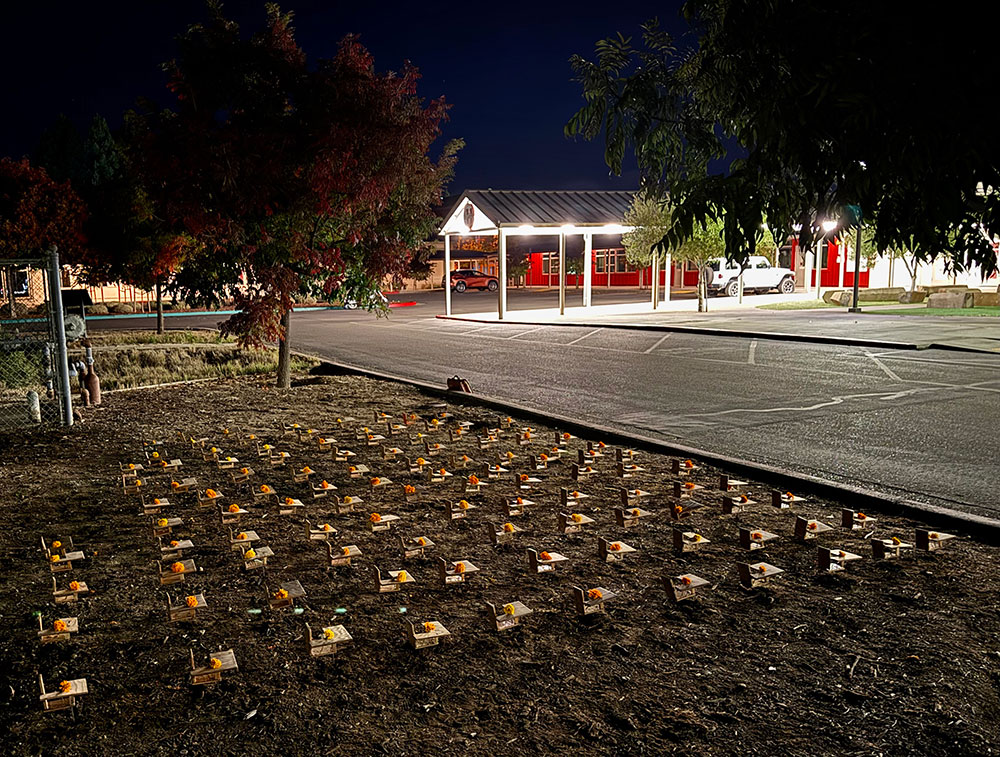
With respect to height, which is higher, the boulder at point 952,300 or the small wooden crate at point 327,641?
the boulder at point 952,300

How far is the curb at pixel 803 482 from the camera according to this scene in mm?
5035

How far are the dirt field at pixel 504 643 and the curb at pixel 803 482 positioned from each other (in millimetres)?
168

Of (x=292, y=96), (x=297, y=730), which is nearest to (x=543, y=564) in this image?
(x=297, y=730)

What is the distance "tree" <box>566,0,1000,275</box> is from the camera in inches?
102

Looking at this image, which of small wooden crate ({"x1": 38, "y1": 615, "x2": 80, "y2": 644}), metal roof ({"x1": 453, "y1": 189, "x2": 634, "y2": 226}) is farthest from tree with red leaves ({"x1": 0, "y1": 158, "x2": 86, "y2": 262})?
small wooden crate ({"x1": 38, "y1": 615, "x2": 80, "y2": 644})

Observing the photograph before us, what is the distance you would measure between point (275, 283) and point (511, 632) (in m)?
7.62

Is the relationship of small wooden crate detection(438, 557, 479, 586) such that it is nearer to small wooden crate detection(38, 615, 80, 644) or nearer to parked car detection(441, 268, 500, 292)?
small wooden crate detection(38, 615, 80, 644)

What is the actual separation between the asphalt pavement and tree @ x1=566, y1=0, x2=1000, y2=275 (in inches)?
138

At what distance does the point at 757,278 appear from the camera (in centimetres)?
4294

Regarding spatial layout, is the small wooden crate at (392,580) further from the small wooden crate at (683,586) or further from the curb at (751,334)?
the curb at (751,334)

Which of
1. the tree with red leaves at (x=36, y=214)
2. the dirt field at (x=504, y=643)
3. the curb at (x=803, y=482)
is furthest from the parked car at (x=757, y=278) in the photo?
the dirt field at (x=504, y=643)

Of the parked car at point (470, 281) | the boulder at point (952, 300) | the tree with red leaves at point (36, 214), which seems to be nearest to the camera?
the tree with red leaves at point (36, 214)

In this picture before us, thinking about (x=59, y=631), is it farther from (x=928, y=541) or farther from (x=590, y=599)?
(x=928, y=541)

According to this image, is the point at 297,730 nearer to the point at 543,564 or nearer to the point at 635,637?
the point at 635,637
